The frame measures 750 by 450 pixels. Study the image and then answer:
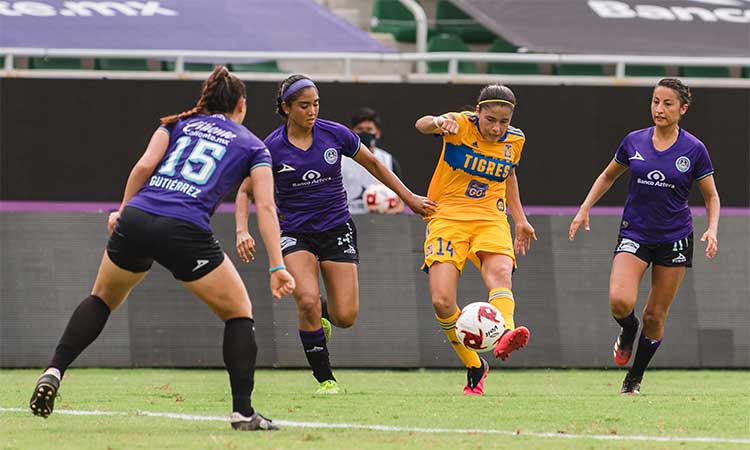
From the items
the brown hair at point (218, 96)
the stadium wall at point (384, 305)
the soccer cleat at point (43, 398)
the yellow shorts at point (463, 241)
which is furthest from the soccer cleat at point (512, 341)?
the stadium wall at point (384, 305)

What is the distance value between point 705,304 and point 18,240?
6.76 meters

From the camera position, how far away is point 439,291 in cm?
1101

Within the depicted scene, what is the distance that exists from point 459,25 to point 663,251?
12089 millimetres

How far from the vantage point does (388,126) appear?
703 inches

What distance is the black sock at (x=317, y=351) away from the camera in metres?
11.3

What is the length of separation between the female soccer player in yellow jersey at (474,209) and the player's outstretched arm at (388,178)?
32 centimetres

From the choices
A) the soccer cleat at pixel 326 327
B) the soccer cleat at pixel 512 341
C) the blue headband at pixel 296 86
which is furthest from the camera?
the soccer cleat at pixel 326 327

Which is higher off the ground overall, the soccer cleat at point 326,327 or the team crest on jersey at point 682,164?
the team crest on jersey at point 682,164

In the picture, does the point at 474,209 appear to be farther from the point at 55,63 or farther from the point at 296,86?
the point at 55,63

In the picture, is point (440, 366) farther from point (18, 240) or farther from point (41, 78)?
point (41, 78)

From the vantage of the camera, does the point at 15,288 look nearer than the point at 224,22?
Yes

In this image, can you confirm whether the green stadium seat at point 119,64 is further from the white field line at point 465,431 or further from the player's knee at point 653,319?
the white field line at point 465,431

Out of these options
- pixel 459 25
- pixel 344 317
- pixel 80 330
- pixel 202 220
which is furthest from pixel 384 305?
pixel 459 25

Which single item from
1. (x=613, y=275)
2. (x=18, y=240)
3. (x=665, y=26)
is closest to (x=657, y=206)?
(x=613, y=275)
